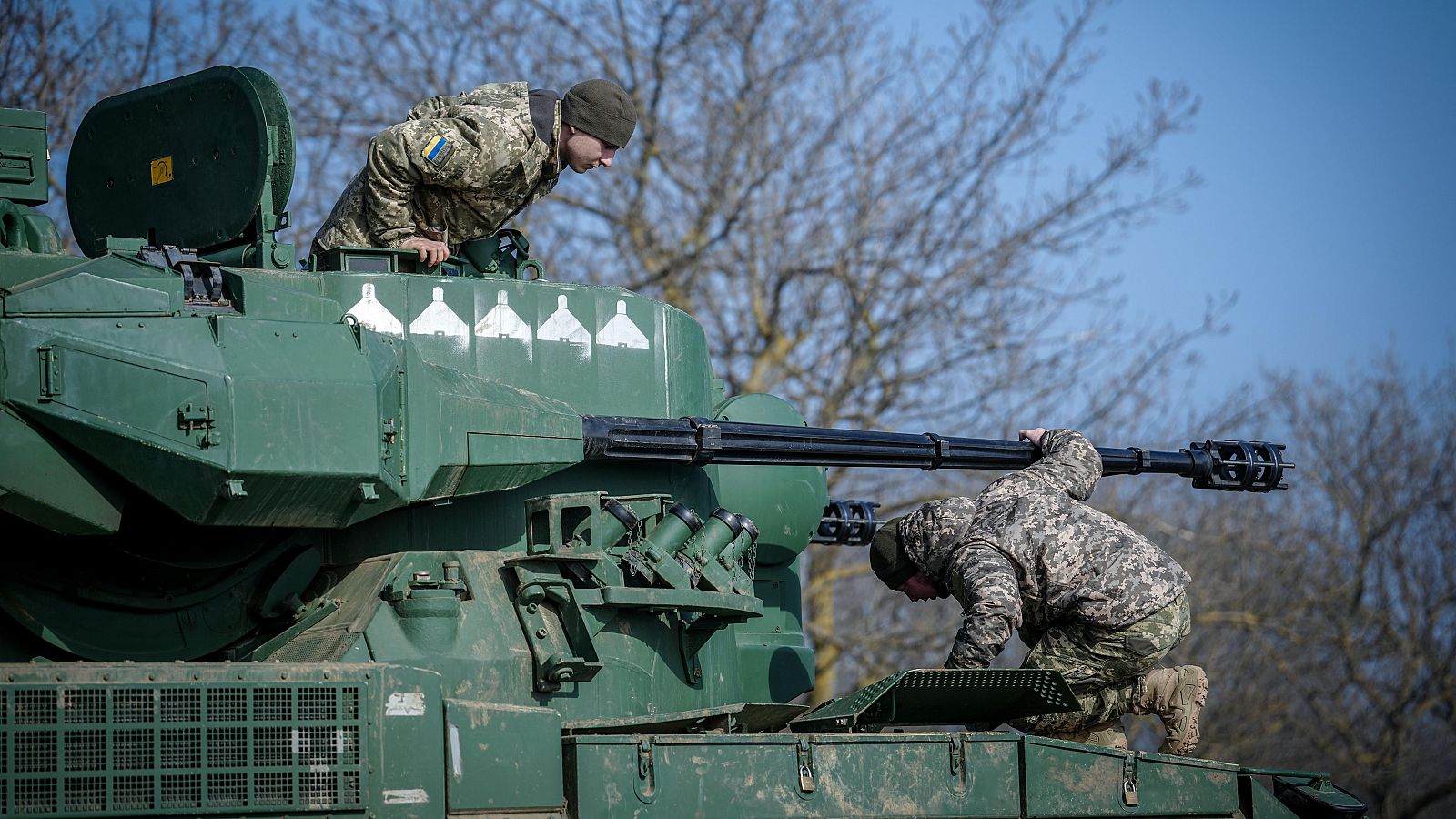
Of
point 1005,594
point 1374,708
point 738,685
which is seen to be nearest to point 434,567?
point 738,685

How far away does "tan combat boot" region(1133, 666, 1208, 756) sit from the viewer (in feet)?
27.4

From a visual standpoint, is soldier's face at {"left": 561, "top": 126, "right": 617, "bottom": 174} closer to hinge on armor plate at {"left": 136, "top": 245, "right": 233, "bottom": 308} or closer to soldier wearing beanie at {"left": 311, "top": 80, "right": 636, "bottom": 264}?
soldier wearing beanie at {"left": 311, "top": 80, "right": 636, "bottom": 264}

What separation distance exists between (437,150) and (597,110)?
33.0 inches

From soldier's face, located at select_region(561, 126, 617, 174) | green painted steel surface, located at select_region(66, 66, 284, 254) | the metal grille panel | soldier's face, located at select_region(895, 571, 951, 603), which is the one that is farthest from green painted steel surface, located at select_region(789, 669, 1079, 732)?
green painted steel surface, located at select_region(66, 66, 284, 254)

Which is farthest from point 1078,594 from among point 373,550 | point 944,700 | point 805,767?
point 373,550

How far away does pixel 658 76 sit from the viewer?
804 inches

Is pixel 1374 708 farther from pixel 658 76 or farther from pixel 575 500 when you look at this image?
pixel 575 500

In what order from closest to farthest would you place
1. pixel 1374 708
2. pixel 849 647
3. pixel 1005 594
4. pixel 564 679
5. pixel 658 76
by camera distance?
pixel 564 679 < pixel 1005 594 < pixel 849 647 < pixel 658 76 < pixel 1374 708

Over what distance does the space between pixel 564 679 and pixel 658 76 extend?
14461 mm

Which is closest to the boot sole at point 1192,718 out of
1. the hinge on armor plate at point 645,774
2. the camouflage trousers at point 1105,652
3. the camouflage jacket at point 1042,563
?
the camouflage trousers at point 1105,652

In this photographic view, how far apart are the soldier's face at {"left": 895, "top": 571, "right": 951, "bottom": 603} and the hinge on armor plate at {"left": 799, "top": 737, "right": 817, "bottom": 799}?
7.24 feet

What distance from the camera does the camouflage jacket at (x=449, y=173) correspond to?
7.93 metres

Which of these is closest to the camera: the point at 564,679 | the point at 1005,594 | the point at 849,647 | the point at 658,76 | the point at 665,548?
the point at 564,679

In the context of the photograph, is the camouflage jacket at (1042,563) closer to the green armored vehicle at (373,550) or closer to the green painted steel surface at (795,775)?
the green armored vehicle at (373,550)
